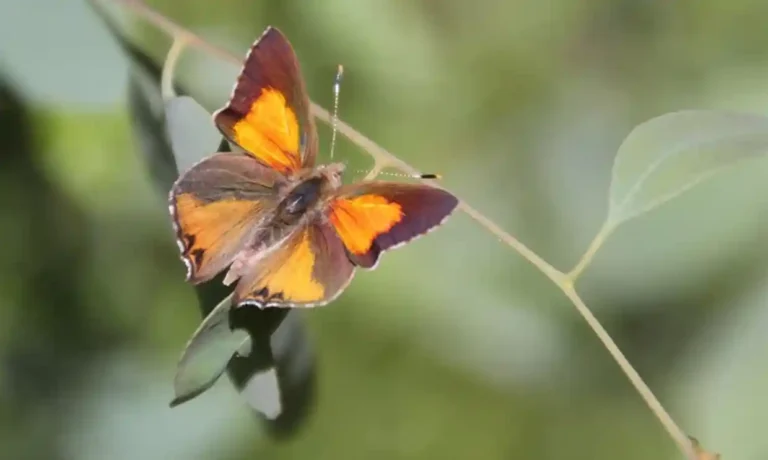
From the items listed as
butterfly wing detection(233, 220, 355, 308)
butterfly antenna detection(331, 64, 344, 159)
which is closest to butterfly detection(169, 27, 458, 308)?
butterfly wing detection(233, 220, 355, 308)

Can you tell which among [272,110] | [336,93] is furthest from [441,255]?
[272,110]

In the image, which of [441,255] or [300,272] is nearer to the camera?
[300,272]

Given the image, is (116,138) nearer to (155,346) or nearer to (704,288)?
(155,346)

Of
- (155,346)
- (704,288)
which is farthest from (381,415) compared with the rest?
(704,288)

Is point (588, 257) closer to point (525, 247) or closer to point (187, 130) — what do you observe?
point (525, 247)

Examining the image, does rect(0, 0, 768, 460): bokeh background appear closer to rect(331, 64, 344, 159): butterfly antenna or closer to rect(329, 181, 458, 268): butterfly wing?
rect(331, 64, 344, 159): butterfly antenna

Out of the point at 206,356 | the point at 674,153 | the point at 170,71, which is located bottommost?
the point at 206,356
